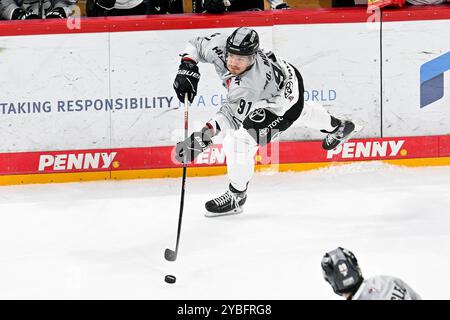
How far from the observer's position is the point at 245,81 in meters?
6.48

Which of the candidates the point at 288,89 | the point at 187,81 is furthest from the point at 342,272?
the point at 288,89

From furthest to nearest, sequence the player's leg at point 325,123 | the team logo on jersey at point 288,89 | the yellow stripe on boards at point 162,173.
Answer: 1. the yellow stripe on boards at point 162,173
2. the player's leg at point 325,123
3. the team logo on jersey at point 288,89

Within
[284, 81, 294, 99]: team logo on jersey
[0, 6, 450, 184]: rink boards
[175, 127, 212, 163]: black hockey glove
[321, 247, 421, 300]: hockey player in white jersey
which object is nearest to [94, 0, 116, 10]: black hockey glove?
[0, 6, 450, 184]: rink boards

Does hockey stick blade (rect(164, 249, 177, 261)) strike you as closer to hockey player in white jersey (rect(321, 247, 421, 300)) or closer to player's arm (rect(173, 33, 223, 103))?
player's arm (rect(173, 33, 223, 103))

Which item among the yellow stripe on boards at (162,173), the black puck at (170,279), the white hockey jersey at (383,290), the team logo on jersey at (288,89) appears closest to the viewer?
the white hockey jersey at (383,290)

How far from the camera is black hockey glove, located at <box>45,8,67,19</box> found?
26.0 ft

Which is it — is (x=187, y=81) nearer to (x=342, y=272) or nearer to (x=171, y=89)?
(x=171, y=89)

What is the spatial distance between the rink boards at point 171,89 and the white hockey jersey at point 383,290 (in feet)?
13.5

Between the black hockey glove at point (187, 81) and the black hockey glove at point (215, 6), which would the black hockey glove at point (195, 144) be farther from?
the black hockey glove at point (215, 6)

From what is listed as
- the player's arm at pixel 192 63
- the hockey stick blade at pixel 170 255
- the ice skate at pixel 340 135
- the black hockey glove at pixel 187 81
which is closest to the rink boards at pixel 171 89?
the ice skate at pixel 340 135

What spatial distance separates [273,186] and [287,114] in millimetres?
683

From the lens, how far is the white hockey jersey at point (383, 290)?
12.2ft

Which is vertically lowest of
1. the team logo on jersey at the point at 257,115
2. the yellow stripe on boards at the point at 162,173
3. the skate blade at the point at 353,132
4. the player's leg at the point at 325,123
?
the yellow stripe on boards at the point at 162,173
